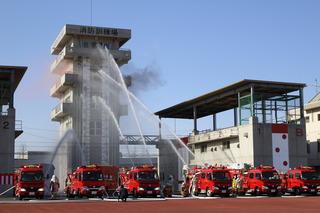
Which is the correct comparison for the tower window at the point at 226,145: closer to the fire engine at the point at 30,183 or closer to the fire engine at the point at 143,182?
the fire engine at the point at 143,182

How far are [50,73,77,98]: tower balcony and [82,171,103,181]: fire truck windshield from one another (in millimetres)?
39502

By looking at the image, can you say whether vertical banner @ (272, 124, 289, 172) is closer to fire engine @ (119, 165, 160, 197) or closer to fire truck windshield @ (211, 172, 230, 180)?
fire truck windshield @ (211, 172, 230, 180)

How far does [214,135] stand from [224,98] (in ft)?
17.9

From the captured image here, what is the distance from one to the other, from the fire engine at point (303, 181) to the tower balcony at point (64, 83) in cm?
4287

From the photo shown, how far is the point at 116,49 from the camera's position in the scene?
86500 mm

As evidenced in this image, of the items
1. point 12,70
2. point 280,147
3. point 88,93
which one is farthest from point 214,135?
point 12,70

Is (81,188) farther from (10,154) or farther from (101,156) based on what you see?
(101,156)

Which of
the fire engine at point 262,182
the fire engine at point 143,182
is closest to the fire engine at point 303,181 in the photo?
the fire engine at point 262,182

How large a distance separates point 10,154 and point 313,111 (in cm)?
4473

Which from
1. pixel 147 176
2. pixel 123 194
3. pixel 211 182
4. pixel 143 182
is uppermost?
pixel 147 176

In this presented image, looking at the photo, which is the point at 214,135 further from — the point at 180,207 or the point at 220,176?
the point at 180,207

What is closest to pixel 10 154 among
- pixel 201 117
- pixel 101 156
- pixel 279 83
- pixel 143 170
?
pixel 143 170

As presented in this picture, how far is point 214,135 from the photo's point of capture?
74.4 metres

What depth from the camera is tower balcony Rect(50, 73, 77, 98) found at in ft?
272
